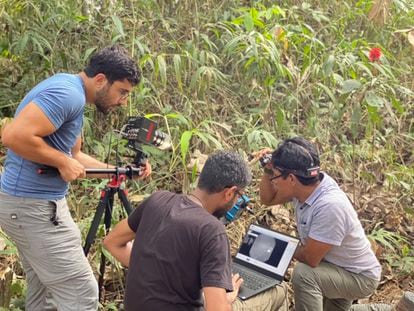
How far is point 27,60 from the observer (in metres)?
4.57

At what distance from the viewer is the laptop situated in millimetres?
2859

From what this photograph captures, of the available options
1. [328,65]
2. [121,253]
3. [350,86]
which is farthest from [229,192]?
[328,65]

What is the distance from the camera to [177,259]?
2.12 metres

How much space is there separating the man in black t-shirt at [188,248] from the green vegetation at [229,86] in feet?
5.01

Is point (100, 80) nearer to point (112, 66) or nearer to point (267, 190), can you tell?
point (112, 66)

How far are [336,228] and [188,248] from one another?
1040mm

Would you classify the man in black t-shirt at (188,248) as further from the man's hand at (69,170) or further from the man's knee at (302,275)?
the man's knee at (302,275)

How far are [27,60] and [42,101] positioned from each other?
2392 millimetres

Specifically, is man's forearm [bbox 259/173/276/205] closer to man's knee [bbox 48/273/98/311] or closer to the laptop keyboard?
the laptop keyboard

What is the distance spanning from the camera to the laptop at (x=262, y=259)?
2859mm

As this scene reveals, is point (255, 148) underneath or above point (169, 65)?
underneath

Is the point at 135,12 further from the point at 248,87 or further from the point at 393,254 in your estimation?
the point at 393,254

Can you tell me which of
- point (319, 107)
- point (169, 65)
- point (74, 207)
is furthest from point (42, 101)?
point (319, 107)

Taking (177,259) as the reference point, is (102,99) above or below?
above
